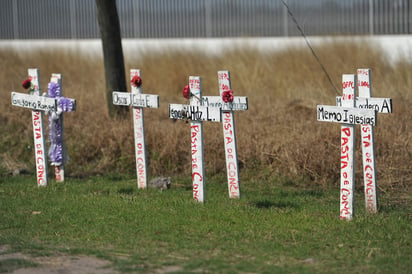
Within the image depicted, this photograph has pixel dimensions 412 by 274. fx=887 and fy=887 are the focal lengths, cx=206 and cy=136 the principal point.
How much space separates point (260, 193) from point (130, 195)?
153cm

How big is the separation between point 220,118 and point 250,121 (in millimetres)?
3822

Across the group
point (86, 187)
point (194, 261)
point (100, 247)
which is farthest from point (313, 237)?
point (86, 187)

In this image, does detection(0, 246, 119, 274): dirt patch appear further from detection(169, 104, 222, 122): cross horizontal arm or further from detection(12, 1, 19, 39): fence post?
detection(12, 1, 19, 39): fence post

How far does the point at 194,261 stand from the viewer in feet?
23.7

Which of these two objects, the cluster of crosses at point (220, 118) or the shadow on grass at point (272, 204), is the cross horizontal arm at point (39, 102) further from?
the shadow on grass at point (272, 204)

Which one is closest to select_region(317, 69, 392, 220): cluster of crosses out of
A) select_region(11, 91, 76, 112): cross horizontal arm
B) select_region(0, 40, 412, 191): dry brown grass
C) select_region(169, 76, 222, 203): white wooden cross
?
select_region(169, 76, 222, 203): white wooden cross

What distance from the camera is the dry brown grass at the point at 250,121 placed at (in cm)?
1122

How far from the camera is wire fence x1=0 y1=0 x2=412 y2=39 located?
20209 millimetres

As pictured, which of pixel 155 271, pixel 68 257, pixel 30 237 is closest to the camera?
pixel 155 271

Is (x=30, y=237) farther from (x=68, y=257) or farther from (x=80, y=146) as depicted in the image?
(x=80, y=146)

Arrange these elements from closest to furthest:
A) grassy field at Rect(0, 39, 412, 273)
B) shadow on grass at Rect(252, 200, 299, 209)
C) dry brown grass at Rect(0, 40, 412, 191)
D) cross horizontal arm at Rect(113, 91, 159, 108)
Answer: grassy field at Rect(0, 39, 412, 273)
shadow on grass at Rect(252, 200, 299, 209)
cross horizontal arm at Rect(113, 91, 159, 108)
dry brown grass at Rect(0, 40, 412, 191)

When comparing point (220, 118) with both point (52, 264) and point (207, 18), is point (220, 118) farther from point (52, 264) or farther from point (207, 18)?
point (207, 18)

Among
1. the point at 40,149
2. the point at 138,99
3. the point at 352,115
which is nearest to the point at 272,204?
the point at 352,115

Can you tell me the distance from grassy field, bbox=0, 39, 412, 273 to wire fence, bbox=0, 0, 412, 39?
341cm
